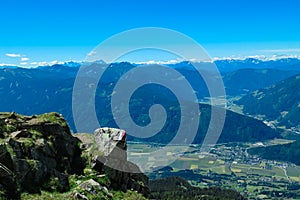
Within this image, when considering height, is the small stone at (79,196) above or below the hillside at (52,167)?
below

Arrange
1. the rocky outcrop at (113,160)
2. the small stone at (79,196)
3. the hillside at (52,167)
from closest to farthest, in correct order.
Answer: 1. the hillside at (52,167)
2. the small stone at (79,196)
3. the rocky outcrop at (113,160)

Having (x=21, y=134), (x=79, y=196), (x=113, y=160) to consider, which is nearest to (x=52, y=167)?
(x=21, y=134)

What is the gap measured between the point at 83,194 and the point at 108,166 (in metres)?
6.19

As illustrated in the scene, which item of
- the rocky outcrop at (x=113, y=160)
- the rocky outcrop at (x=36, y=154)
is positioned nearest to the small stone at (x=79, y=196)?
the rocky outcrop at (x=36, y=154)

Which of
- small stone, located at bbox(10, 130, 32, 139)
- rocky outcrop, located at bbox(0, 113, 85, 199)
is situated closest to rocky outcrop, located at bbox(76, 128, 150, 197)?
rocky outcrop, located at bbox(0, 113, 85, 199)

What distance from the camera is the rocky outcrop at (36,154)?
84.9ft

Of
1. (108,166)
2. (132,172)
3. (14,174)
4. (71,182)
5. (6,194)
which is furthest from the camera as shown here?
(132,172)

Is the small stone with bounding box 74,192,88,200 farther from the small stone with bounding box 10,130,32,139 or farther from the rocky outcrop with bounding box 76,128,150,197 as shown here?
the small stone with bounding box 10,130,32,139

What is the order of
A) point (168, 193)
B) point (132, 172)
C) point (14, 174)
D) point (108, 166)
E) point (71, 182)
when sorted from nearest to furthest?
point (14, 174) → point (71, 182) → point (108, 166) → point (132, 172) → point (168, 193)

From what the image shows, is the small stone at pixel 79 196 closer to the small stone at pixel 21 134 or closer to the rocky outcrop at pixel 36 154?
the rocky outcrop at pixel 36 154

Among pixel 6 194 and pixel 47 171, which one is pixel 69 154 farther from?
pixel 6 194

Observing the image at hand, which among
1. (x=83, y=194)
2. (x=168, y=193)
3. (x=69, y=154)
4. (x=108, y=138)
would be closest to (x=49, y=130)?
(x=69, y=154)

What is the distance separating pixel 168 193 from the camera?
144875mm

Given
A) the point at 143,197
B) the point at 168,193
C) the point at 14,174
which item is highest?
the point at 14,174
